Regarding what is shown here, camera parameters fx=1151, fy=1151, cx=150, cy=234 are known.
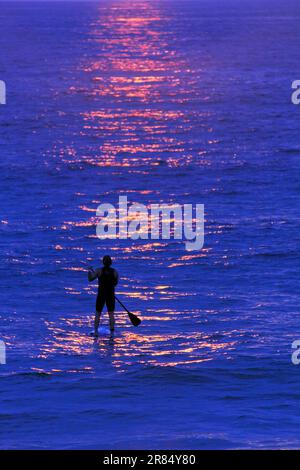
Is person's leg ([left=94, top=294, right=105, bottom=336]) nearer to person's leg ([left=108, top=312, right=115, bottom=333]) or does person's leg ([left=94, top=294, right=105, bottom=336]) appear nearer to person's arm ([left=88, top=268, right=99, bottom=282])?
person's leg ([left=108, top=312, right=115, bottom=333])

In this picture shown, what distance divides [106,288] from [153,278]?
5.17 meters

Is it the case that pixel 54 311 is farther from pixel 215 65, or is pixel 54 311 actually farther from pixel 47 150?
pixel 215 65

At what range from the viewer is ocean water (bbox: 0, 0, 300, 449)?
56.7 ft

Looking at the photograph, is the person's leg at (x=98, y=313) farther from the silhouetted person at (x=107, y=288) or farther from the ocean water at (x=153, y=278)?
the ocean water at (x=153, y=278)

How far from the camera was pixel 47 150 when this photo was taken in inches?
1866

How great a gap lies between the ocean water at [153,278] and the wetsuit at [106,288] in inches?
28.6

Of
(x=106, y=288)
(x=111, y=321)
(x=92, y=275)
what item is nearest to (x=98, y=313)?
(x=111, y=321)

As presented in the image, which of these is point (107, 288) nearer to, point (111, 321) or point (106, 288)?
point (106, 288)

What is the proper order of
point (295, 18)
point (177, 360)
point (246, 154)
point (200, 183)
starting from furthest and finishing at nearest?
point (295, 18) → point (246, 154) → point (200, 183) → point (177, 360)

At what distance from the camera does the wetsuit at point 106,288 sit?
21808 millimetres

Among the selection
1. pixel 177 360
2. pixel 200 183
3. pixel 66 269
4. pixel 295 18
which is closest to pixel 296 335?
pixel 177 360

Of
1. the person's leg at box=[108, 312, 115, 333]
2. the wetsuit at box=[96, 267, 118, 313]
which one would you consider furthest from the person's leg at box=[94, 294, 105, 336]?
the person's leg at box=[108, 312, 115, 333]

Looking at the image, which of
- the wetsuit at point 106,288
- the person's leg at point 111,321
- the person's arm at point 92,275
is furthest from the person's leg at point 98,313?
the person's arm at point 92,275
